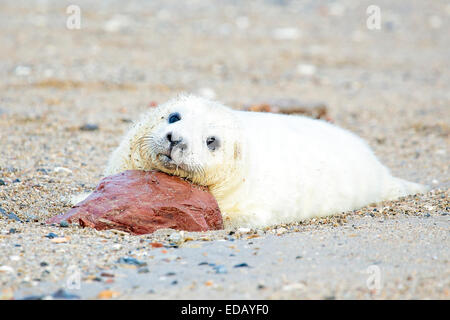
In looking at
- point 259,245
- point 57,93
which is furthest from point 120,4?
point 259,245

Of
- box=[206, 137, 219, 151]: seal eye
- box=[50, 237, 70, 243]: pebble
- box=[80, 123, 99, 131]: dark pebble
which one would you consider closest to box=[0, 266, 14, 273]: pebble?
box=[50, 237, 70, 243]: pebble

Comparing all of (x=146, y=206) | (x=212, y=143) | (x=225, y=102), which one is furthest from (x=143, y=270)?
(x=225, y=102)

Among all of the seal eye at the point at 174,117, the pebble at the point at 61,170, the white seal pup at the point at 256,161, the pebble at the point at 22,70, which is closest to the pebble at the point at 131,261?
the white seal pup at the point at 256,161

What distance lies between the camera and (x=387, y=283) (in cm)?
309

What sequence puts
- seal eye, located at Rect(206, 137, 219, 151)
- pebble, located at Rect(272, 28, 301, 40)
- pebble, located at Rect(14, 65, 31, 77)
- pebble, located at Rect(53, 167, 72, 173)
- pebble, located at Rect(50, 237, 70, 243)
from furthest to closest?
pebble, located at Rect(272, 28, 301, 40)
pebble, located at Rect(14, 65, 31, 77)
pebble, located at Rect(53, 167, 72, 173)
seal eye, located at Rect(206, 137, 219, 151)
pebble, located at Rect(50, 237, 70, 243)

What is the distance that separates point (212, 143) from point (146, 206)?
0.61m

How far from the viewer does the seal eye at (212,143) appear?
4.42 meters

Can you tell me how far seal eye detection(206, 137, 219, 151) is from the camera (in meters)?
4.42

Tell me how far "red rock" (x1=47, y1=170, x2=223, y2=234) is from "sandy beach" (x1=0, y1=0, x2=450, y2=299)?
152 mm

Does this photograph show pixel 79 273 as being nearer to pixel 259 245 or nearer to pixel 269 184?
pixel 259 245

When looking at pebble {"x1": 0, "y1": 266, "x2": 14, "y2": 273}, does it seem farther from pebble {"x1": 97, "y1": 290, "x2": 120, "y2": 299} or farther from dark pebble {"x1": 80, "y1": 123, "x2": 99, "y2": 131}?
dark pebble {"x1": 80, "y1": 123, "x2": 99, "y2": 131}

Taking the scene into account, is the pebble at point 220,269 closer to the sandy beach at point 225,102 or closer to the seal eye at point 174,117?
the sandy beach at point 225,102

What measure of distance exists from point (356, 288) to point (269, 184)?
1.88 metres

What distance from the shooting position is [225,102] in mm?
9328
